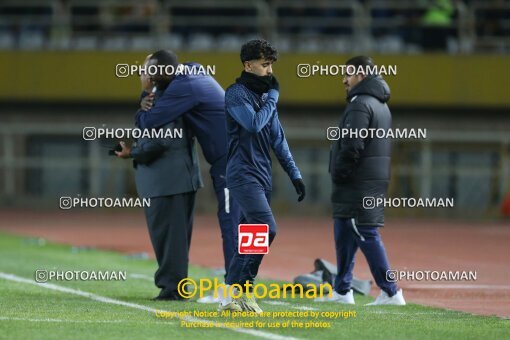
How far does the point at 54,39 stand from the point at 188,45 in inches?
134

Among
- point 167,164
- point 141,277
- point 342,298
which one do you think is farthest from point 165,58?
point 141,277

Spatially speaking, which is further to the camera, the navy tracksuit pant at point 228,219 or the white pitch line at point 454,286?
the white pitch line at point 454,286

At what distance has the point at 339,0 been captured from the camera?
1270 inches

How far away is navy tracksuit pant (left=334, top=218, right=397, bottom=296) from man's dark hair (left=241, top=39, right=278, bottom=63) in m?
2.13

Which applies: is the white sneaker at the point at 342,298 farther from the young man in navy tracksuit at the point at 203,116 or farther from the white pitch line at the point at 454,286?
the white pitch line at the point at 454,286

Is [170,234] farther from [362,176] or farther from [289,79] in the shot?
[289,79]

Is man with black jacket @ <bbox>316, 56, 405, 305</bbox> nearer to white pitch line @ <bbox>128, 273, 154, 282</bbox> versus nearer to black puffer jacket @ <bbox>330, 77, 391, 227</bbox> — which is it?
black puffer jacket @ <bbox>330, 77, 391, 227</bbox>

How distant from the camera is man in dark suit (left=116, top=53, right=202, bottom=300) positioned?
11.9 metres

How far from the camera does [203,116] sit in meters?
12.0

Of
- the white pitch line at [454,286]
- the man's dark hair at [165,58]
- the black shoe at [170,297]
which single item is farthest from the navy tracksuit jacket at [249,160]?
the white pitch line at [454,286]

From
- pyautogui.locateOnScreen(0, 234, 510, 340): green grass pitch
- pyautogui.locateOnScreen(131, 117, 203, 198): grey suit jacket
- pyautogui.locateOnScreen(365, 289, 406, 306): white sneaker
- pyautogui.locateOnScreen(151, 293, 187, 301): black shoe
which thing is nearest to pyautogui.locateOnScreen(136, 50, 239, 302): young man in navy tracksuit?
pyautogui.locateOnScreen(131, 117, 203, 198): grey suit jacket

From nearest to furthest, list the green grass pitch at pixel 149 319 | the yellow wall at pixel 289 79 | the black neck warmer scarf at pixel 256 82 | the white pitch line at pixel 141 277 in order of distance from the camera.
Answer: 1. the green grass pitch at pixel 149 319
2. the black neck warmer scarf at pixel 256 82
3. the white pitch line at pixel 141 277
4. the yellow wall at pixel 289 79

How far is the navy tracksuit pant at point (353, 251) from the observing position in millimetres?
11906

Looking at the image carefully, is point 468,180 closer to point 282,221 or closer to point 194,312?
point 282,221
